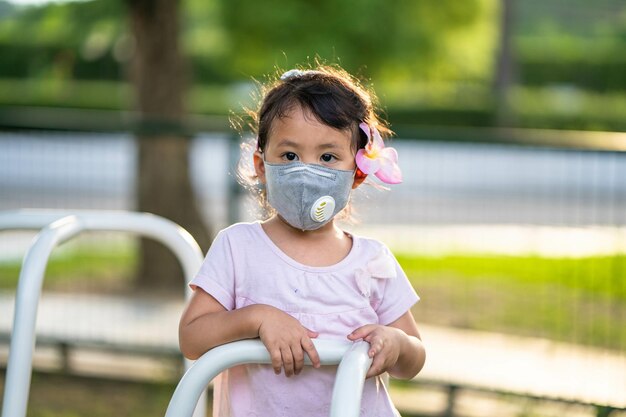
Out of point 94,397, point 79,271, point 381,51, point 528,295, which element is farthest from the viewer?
point 381,51

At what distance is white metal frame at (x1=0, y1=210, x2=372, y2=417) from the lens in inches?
74.9

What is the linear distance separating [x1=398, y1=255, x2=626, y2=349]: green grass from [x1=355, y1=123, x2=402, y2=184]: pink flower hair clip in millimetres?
3362

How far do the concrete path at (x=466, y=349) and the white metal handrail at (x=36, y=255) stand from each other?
2.69 m

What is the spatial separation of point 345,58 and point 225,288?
17438 mm

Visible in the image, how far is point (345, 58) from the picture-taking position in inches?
→ 766

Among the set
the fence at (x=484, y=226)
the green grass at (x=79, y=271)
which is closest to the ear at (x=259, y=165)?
the fence at (x=484, y=226)

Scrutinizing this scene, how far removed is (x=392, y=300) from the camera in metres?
2.33

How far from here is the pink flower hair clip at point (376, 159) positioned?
2317 millimetres

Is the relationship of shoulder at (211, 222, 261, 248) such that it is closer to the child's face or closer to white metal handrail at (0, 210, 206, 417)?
the child's face

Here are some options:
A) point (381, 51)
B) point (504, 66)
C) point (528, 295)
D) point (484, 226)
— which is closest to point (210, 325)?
point (484, 226)

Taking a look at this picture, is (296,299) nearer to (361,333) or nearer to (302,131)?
(361,333)

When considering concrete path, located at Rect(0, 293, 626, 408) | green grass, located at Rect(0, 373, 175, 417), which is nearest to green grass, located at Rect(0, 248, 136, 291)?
concrete path, located at Rect(0, 293, 626, 408)

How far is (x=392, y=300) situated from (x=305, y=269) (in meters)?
0.20

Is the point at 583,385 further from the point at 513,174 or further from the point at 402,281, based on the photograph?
the point at 402,281
